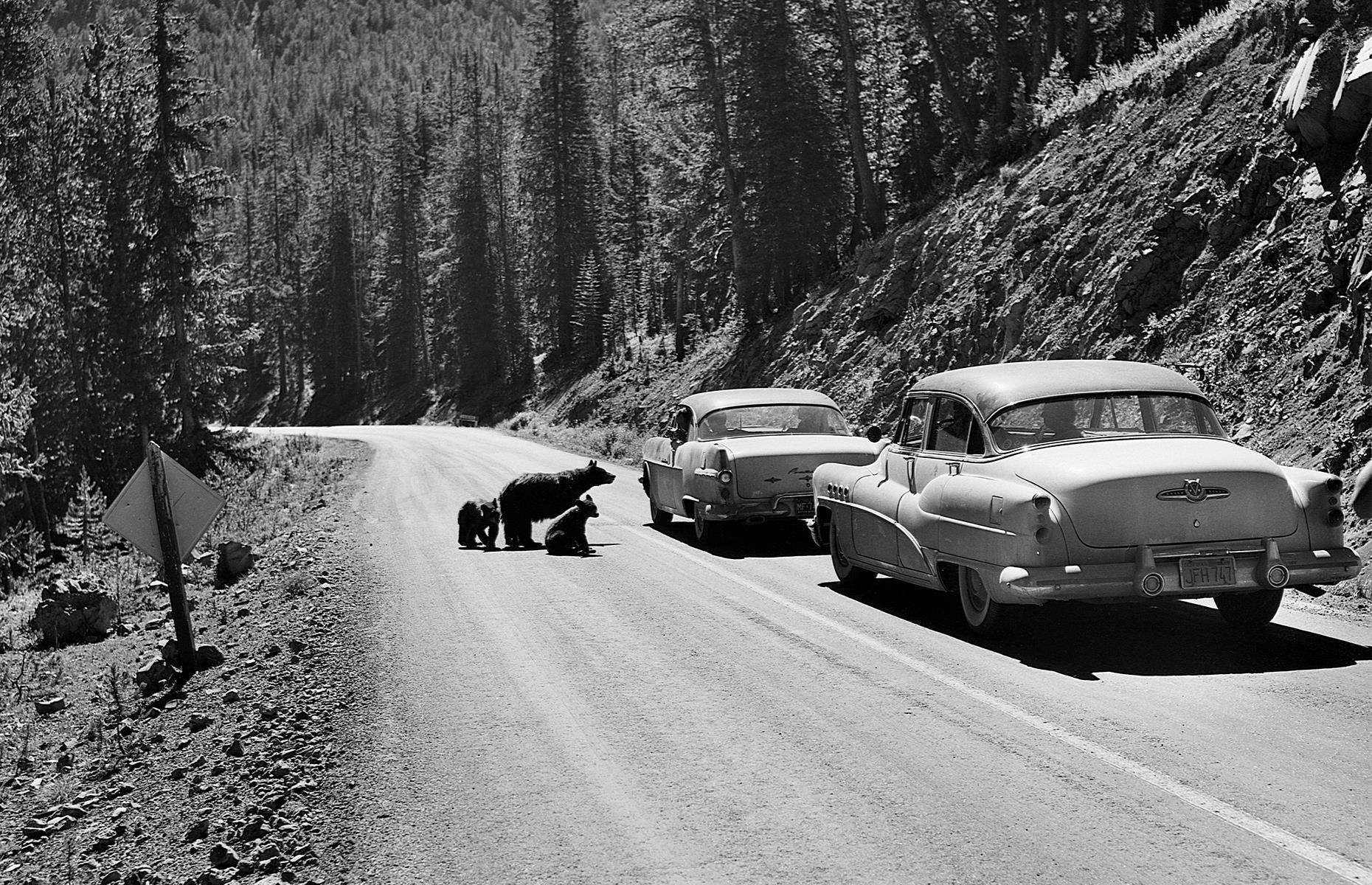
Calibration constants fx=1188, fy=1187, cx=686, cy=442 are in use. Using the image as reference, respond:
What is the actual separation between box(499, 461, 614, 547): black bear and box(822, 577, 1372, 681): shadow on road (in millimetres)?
5787

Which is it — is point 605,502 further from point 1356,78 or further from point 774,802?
point 774,802

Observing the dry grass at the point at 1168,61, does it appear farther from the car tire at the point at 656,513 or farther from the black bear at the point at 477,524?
the black bear at the point at 477,524

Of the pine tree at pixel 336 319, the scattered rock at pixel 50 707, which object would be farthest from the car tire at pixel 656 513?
the pine tree at pixel 336 319

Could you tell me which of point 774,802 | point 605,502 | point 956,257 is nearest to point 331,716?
point 774,802

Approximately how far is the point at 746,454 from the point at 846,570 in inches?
117

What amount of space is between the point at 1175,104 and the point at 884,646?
17.1m

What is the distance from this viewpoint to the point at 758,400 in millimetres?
14836

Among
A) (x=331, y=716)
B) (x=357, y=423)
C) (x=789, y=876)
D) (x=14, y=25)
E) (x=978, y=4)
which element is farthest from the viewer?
(x=357, y=423)

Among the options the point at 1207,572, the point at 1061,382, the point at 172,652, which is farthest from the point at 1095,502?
the point at 172,652

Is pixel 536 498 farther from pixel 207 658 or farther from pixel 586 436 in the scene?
pixel 586 436

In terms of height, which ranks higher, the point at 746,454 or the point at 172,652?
the point at 746,454

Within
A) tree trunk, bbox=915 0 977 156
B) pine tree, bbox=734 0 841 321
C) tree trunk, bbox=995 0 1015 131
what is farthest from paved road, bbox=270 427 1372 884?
pine tree, bbox=734 0 841 321

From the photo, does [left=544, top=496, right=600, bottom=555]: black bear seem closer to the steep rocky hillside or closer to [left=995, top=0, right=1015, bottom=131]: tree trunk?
the steep rocky hillside

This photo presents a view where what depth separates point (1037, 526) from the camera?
7.55 m
